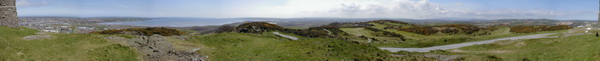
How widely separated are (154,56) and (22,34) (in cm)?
1430

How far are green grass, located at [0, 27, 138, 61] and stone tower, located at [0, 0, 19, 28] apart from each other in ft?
24.6

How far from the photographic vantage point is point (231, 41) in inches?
1630

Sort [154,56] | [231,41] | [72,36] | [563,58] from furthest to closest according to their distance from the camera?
1. [231,41]
2. [72,36]
3. [563,58]
4. [154,56]

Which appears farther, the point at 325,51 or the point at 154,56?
the point at 325,51

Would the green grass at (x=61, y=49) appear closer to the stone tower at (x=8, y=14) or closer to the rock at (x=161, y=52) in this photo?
the rock at (x=161, y=52)

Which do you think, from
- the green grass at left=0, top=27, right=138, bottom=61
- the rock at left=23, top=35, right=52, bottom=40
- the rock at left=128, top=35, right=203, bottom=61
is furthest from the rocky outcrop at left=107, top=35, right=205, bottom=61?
the rock at left=23, top=35, right=52, bottom=40

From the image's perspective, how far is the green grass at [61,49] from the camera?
853 inches

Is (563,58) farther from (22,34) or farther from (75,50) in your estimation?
(22,34)

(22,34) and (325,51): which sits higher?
(22,34)

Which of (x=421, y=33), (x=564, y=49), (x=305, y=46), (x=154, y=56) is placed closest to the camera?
(x=154, y=56)

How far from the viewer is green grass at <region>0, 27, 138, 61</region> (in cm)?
2167

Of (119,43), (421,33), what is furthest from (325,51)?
(421,33)

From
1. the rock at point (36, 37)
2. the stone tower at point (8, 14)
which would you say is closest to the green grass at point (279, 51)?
the rock at point (36, 37)

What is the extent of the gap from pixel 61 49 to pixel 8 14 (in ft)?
63.1
